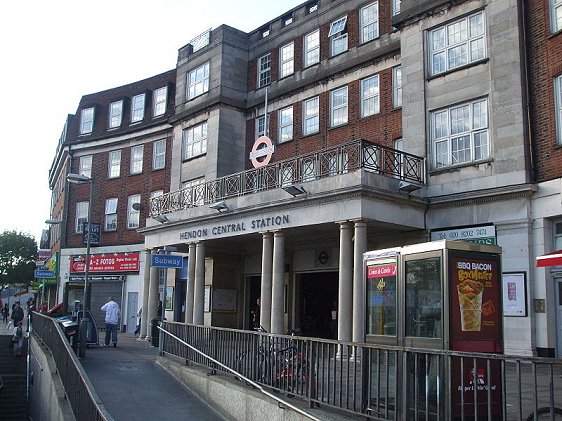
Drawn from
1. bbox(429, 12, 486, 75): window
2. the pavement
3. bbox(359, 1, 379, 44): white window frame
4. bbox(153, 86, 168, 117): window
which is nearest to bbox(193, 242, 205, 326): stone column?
the pavement

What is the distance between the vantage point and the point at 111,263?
33812 millimetres

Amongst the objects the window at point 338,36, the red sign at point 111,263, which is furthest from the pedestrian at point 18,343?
the window at point 338,36

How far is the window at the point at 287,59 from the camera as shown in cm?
2403

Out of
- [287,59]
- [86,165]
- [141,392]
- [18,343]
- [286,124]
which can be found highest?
[287,59]

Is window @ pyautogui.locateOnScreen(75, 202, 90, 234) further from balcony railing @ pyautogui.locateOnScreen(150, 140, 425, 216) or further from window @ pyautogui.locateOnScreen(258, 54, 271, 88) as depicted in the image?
window @ pyautogui.locateOnScreen(258, 54, 271, 88)

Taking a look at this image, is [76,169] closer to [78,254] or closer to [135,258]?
[78,254]

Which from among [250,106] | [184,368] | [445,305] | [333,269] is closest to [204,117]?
[250,106]

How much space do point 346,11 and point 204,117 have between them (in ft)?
26.0

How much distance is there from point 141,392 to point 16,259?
235ft

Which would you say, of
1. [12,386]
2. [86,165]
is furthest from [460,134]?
[86,165]

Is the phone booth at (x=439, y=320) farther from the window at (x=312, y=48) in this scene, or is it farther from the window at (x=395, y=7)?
the window at (x=312, y=48)

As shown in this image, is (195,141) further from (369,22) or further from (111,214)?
(111,214)

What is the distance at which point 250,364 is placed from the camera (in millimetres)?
10469

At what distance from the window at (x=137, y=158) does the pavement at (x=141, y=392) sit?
18072mm
